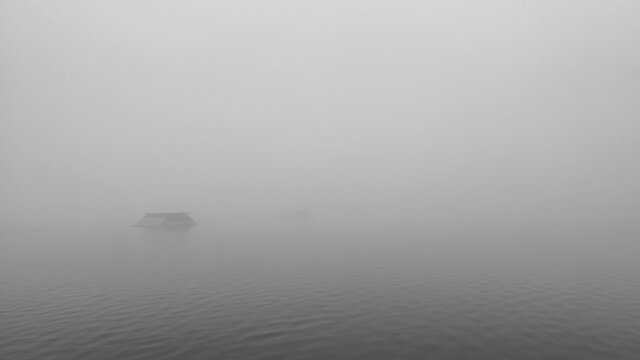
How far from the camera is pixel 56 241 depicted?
135 meters

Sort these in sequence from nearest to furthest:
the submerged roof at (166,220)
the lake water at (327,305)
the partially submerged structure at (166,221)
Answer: the lake water at (327,305) < the partially submerged structure at (166,221) < the submerged roof at (166,220)

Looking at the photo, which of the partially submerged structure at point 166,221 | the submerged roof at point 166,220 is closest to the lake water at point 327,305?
the partially submerged structure at point 166,221

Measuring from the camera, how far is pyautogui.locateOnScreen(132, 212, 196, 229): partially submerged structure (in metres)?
182

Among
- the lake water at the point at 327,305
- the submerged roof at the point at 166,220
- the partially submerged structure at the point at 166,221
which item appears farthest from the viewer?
the submerged roof at the point at 166,220

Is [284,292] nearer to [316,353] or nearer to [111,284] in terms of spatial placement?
[316,353]

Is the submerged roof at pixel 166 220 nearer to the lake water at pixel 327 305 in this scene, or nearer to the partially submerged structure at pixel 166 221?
the partially submerged structure at pixel 166 221

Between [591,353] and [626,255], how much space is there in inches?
2816

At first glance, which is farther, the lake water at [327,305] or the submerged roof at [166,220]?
the submerged roof at [166,220]

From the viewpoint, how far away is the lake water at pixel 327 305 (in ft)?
112

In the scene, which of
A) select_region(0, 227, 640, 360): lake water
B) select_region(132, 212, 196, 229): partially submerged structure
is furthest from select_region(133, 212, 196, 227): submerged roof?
select_region(0, 227, 640, 360): lake water

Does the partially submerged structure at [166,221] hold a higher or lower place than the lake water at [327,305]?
higher

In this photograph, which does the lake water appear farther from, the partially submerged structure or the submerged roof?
the submerged roof

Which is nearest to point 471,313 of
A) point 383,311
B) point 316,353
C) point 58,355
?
point 383,311

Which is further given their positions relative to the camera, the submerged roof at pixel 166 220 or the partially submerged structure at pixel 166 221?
the submerged roof at pixel 166 220
